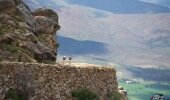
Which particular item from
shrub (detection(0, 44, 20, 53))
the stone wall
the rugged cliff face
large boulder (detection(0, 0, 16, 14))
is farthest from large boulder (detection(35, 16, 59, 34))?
the stone wall

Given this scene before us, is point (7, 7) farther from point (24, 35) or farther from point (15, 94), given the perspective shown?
point (15, 94)

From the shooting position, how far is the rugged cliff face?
47.6m

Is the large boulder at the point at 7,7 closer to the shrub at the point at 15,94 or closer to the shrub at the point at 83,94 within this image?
the shrub at the point at 83,94

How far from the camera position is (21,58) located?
46938mm

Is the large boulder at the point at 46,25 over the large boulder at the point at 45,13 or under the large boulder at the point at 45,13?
under

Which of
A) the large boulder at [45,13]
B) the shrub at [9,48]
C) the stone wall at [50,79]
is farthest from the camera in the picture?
the large boulder at [45,13]

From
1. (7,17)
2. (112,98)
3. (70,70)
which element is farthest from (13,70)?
(7,17)

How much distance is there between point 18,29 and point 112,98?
1231cm

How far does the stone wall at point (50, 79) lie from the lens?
115 ft

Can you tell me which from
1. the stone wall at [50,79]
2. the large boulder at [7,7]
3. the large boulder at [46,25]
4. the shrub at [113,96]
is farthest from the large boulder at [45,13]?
the stone wall at [50,79]

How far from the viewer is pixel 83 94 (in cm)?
4212

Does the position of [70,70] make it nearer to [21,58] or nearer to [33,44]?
[21,58]

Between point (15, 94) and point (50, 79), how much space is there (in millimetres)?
4752

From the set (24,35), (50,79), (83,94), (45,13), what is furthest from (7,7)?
(50,79)
